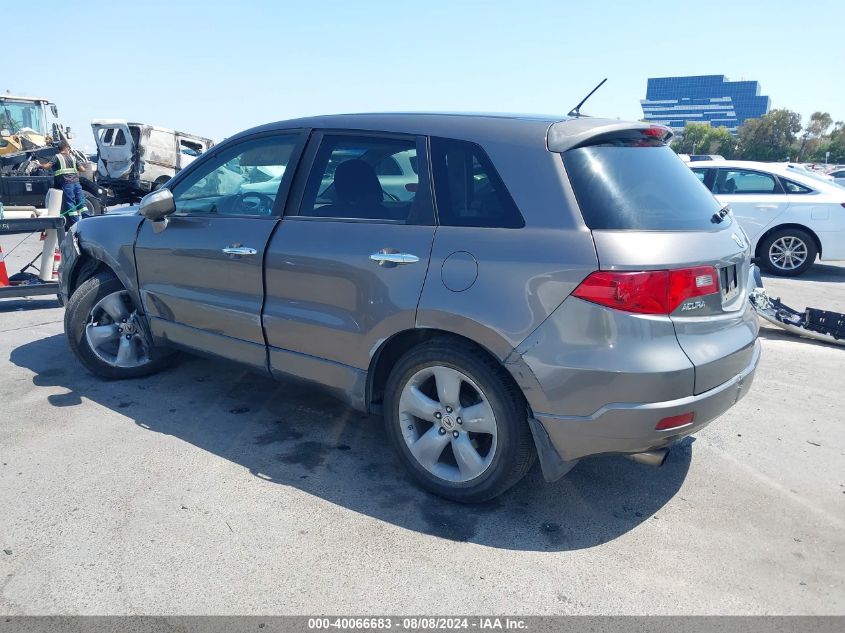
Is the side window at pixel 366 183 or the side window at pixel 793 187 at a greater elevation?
the side window at pixel 366 183

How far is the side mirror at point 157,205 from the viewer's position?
4148 millimetres

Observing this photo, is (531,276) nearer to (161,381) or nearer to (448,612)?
(448,612)

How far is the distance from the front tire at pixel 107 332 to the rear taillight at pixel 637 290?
3.36 metres

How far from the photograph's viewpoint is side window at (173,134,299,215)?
3900 millimetres

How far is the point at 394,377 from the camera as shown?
10.9 feet

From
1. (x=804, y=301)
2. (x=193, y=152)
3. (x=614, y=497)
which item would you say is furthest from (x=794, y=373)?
(x=193, y=152)

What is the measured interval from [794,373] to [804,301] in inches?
131

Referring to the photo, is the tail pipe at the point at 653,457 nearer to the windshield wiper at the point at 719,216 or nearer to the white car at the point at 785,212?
the windshield wiper at the point at 719,216

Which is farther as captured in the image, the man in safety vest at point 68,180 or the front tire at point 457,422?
the man in safety vest at point 68,180

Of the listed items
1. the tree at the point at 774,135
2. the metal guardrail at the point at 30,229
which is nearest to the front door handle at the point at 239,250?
the metal guardrail at the point at 30,229

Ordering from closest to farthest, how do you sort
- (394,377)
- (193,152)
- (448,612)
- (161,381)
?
(448,612) → (394,377) → (161,381) → (193,152)

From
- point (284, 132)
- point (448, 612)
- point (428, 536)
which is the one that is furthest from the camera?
point (284, 132)

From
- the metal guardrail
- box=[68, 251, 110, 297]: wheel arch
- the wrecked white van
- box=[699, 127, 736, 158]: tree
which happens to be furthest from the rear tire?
box=[699, 127, 736, 158]: tree

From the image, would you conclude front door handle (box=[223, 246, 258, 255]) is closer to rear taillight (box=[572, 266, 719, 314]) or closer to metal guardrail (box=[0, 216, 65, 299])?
rear taillight (box=[572, 266, 719, 314])
